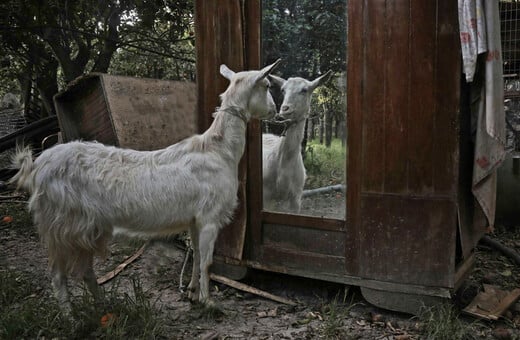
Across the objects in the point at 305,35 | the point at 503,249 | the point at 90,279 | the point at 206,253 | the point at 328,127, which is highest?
the point at 305,35

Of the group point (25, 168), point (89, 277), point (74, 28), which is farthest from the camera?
point (74, 28)

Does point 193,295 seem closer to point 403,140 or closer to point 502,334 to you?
point 403,140

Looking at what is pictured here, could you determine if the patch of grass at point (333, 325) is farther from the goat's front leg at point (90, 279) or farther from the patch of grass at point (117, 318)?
the goat's front leg at point (90, 279)

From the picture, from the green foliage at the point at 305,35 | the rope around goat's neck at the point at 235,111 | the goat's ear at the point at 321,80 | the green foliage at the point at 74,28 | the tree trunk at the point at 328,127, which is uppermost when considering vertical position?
the green foliage at the point at 74,28

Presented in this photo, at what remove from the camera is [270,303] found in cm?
387

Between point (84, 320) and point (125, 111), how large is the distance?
2814 mm

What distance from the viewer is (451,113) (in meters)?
3.14

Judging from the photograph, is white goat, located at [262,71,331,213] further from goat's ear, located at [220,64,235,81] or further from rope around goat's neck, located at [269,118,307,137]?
goat's ear, located at [220,64,235,81]

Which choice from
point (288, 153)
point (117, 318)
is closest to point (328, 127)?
point (288, 153)

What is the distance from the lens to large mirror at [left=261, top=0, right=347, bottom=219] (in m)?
3.61

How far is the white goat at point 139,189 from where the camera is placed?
122 inches

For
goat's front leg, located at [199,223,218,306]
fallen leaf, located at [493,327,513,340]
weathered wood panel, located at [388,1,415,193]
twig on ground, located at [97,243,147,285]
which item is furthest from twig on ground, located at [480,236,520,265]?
twig on ground, located at [97,243,147,285]

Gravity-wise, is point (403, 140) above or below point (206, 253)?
above

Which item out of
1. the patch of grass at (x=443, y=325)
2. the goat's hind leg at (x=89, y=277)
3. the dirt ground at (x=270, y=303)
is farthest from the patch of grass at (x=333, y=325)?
the goat's hind leg at (x=89, y=277)
